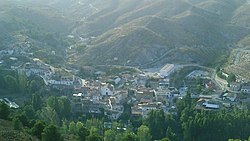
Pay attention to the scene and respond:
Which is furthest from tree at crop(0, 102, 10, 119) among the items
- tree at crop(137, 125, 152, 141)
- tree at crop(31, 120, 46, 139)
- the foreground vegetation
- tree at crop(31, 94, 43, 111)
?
tree at crop(137, 125, 152, 141)

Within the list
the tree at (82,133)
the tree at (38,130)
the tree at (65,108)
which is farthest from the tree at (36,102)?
the tree at (38,130)

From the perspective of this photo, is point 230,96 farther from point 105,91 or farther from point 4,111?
point 4,111

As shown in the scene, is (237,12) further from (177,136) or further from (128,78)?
(177,136)

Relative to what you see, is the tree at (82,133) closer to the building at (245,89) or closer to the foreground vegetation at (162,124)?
the foreground vegetation at (162,124)

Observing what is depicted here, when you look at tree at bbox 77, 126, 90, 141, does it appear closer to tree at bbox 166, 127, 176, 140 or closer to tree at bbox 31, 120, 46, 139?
tree at bbox 31, 120, 46, 139

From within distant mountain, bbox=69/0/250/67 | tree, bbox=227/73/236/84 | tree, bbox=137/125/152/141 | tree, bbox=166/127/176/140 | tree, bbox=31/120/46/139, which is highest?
distant mountain, bbox=69/0/250/67

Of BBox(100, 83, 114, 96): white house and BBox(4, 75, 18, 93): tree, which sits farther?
BBox(100, 83, 114, 96): white house

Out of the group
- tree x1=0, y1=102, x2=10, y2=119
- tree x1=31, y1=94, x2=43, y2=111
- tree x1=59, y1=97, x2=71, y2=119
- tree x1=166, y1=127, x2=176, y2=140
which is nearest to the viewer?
tree x1=0, y1=102, x2=10, y2=119

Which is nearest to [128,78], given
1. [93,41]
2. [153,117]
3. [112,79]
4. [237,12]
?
[112,79]
